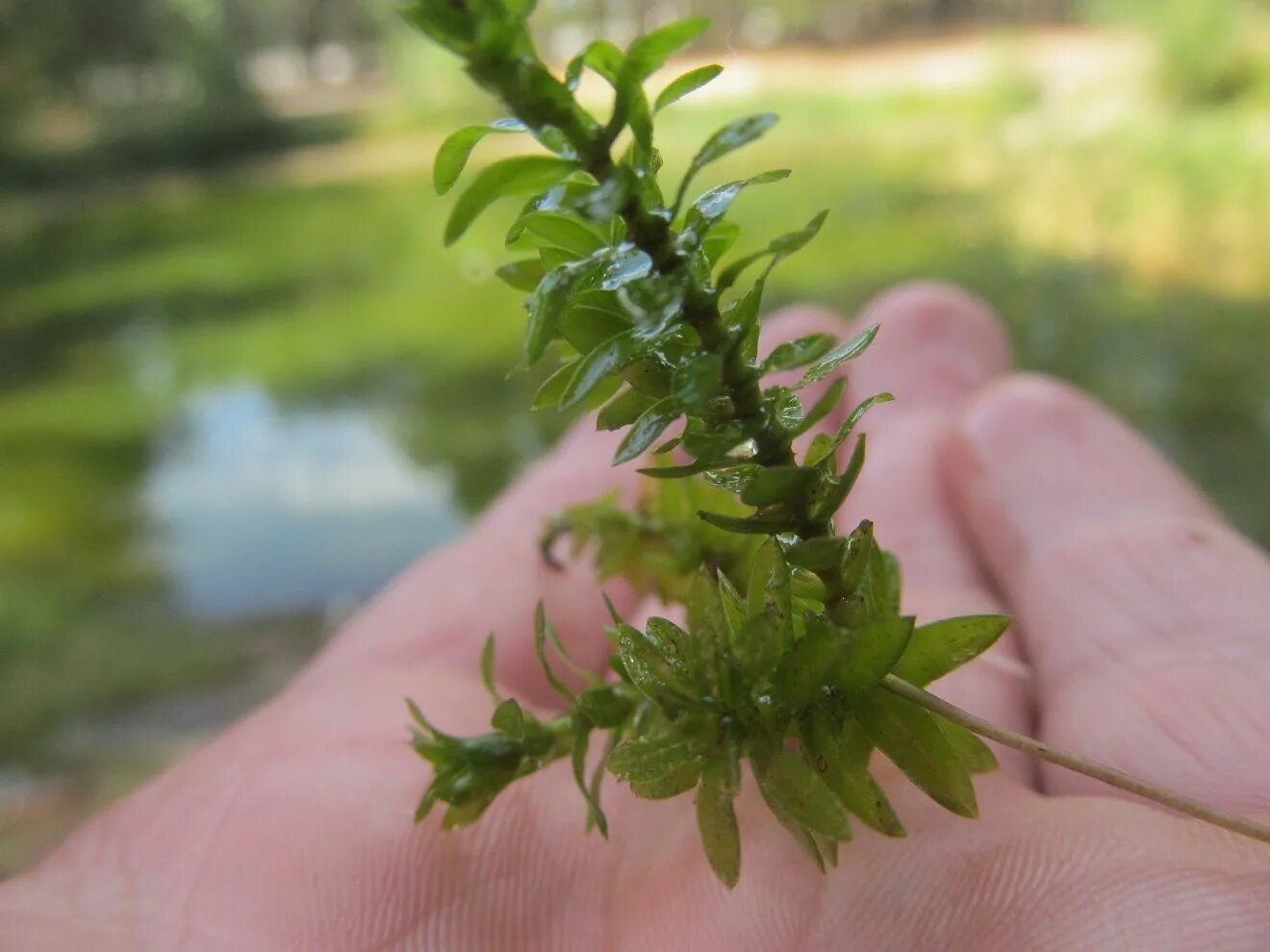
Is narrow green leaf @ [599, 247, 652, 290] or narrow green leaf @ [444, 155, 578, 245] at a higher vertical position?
narrow green leaf @ [444, 155, 578, 245]

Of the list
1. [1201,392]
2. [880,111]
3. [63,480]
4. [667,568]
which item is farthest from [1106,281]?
[63,480]

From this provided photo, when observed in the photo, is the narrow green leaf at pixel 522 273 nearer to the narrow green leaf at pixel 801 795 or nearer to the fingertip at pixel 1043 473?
the narrow green leaf at pixel 801 795

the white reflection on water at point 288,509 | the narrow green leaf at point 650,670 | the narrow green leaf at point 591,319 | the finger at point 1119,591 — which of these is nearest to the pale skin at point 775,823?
the finger at point 1119,591

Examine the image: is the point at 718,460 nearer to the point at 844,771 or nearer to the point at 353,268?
the point at 844,771

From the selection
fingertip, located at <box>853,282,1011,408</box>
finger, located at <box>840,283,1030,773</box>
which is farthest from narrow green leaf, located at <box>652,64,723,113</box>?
fingertip, located at <box>853,282,1011,408</box>

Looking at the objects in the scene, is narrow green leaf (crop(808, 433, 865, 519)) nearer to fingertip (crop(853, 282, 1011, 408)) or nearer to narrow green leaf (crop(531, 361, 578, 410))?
narrow green leaf (crop(531, 361, 578, 410))

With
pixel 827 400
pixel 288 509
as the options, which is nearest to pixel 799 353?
pixel 827 400
